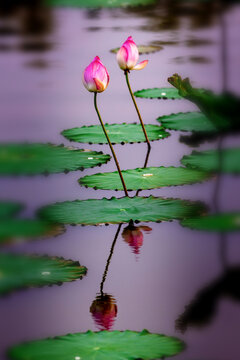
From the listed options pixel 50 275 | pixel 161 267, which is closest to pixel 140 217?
pixel 161 267

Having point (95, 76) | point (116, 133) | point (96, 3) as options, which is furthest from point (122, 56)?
point (96, 3)

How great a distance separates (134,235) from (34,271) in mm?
322

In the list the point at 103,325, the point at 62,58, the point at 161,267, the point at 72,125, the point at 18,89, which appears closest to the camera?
the point at 103,325

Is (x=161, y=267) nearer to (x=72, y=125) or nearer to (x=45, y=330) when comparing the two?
(x=45, y=330)

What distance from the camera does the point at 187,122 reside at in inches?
112

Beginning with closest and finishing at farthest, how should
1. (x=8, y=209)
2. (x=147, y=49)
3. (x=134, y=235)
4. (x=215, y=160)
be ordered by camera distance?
(x=134, y=235)
(x=8, y=209)
(x=215, y=160)
(x=147, y=49)

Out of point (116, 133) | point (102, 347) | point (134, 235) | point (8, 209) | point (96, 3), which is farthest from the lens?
point (96, 3)

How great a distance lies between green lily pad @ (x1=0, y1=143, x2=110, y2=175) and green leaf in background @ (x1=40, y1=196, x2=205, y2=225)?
313 mm

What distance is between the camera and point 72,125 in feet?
9.81

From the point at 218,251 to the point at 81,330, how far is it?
0.46 metres

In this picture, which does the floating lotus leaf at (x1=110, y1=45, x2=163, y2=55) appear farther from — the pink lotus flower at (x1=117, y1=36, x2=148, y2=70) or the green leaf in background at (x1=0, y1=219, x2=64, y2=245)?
the green leaf in background at (x1=0, y1=219, x2=64, y2=245)

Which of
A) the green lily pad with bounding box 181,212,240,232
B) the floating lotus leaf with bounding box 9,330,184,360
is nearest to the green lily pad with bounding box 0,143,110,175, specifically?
the green lily pad with bounding box 181,212,240,232

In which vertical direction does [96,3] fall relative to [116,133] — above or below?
above

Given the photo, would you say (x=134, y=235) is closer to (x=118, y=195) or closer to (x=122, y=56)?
(x=118, y=195)
